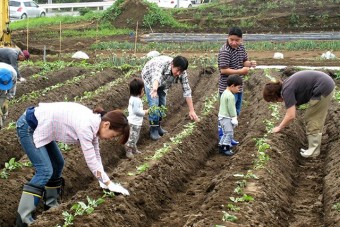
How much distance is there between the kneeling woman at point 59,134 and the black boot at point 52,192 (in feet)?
1.02

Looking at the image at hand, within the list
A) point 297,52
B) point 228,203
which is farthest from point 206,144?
point 297,52

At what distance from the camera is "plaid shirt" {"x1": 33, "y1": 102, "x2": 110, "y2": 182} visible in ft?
20.7

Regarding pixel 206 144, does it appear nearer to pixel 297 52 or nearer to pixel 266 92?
pixel 266 92

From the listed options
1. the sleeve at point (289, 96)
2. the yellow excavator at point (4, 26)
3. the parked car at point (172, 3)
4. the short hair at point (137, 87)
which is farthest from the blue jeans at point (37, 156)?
the parked car at point (172, 3)

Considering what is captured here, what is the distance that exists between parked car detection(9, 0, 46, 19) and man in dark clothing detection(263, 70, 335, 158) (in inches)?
1509

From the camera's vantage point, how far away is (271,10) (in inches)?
1763

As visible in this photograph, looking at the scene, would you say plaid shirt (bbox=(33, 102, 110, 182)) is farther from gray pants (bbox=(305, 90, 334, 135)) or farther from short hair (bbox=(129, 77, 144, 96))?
gray pants (bbox=(305, 90, 334, 135))

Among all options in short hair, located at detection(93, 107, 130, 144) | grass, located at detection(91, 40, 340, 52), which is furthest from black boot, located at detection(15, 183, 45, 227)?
grass, located at detection(91, 40, 340, 52)

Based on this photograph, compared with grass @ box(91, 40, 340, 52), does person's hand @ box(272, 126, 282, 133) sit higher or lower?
higher

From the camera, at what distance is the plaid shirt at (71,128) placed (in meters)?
6.30

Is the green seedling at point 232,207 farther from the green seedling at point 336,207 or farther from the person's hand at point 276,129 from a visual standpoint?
the person's hand at point 276,129

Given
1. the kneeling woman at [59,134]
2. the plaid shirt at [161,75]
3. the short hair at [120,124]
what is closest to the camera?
the short hair at [120,124]

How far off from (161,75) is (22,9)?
3744 cm

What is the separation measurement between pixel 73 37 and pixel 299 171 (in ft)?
92.6
